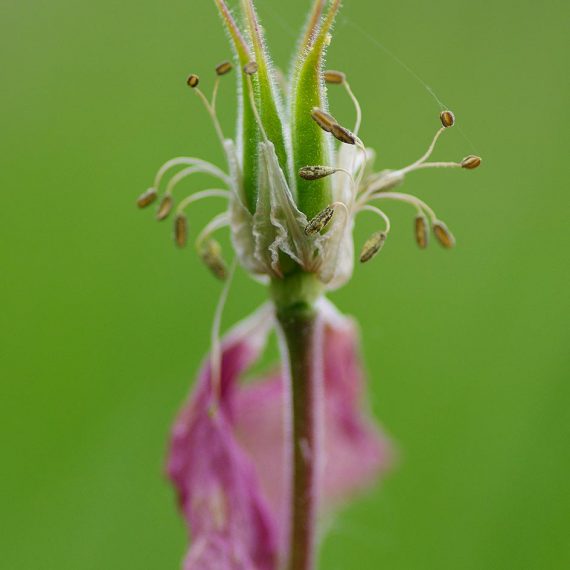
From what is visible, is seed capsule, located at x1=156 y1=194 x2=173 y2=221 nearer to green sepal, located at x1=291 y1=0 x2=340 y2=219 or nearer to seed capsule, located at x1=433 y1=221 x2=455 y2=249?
green sepal, located at x1=291 y1=0 x2=340 y2=219

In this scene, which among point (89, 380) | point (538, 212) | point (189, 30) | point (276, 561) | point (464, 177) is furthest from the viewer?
point (189, 30)

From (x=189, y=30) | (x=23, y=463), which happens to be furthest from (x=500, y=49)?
(x=23, y=463)

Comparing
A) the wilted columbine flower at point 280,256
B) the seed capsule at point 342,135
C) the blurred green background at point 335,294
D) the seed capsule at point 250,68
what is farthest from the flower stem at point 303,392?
the blurred green background at point 335,294

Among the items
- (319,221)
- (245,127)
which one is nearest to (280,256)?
(319,221)

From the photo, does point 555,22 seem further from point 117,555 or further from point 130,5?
point 117,555

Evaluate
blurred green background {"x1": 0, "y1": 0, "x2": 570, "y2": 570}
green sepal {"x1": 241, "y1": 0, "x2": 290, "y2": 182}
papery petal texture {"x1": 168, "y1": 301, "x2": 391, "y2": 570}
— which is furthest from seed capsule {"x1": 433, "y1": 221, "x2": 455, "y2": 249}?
blurred green background {"x1": 0, "y1": 0, "x2": 570, "y2": 570}

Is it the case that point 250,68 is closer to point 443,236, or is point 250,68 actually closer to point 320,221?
point 320,221

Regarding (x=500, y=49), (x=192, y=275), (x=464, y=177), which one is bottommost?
(x=192, y=275)

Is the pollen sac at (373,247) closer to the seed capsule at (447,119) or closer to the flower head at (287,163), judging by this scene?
the flower head at (287,163)
